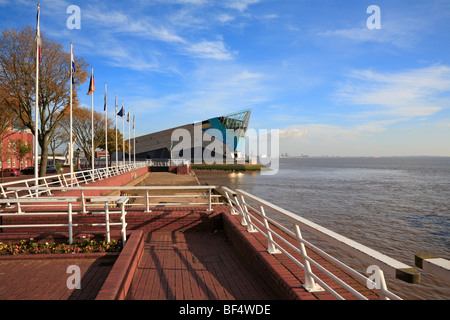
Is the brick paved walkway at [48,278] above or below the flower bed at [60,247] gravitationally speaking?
below

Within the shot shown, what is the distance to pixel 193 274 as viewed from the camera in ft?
17.7

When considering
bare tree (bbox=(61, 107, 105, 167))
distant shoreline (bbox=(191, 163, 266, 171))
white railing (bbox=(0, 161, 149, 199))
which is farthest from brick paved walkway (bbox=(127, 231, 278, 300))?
distant shoreline (bbox=(191, 163, 266, 171))

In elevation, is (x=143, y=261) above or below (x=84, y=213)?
below

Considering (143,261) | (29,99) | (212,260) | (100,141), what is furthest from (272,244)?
(100,141)

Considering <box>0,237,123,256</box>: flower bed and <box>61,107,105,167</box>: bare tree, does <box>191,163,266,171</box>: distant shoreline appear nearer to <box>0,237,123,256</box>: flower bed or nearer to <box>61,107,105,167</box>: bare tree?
<box>61,107,105,167</box>: bare tree

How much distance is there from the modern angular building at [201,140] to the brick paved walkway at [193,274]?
7377 centimetres

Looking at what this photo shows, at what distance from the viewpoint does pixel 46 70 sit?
22.1 m

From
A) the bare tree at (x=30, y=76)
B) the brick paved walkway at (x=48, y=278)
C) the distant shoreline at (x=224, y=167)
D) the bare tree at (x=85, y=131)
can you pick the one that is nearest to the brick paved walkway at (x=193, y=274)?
the brick paved walkway at (x=48, y=278)

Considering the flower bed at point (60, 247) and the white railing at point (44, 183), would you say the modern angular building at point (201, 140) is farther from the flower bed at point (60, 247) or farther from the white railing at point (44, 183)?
the flower bed at point (60, 247)

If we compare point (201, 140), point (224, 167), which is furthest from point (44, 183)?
point (201, 140)

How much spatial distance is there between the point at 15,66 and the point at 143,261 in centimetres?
2153

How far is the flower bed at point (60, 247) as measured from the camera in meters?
6.43
